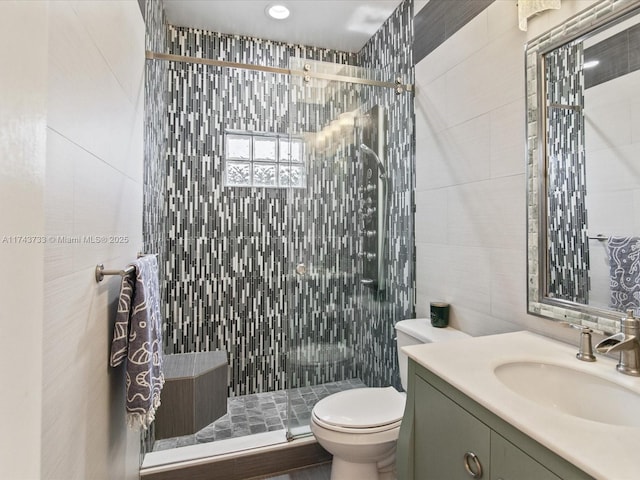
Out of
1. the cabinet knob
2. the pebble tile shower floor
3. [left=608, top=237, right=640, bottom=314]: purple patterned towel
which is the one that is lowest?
the pebble tile shower floor

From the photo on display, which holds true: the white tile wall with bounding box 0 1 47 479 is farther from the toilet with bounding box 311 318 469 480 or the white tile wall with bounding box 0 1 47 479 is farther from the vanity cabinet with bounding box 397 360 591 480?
the toilet with bounding box 311 318 469 480

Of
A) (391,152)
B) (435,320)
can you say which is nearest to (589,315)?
(435,320)

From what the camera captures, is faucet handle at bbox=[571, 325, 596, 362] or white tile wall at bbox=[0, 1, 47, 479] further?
faucet handle at bbox=[571, 325, 596, 362]

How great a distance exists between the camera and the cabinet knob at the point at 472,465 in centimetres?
84

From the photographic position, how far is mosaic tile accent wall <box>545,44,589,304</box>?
1.18 m

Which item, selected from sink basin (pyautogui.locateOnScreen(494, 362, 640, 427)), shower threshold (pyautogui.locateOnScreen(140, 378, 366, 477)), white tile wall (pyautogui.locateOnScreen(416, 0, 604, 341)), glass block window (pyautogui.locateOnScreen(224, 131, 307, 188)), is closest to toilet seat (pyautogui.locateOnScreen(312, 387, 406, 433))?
shower threshold (pyautogui.locateOnScreen(140, 378, 366, 477))

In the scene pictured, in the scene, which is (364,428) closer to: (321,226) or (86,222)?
(321,226)

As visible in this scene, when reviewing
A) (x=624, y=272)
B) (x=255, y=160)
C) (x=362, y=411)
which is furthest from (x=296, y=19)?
(x=362, y=411)

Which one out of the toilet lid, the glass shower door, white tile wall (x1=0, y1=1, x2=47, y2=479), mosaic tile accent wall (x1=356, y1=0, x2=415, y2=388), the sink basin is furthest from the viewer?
mosaic tile accent wall (x1=356, y1=0, x2=415, y2=388)

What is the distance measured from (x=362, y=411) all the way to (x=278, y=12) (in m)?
2.47

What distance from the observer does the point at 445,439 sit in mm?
970

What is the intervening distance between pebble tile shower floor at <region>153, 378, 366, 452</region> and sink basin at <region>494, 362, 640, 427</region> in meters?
1.14

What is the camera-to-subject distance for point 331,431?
1.50 m

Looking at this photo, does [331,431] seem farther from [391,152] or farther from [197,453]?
[391,152]
